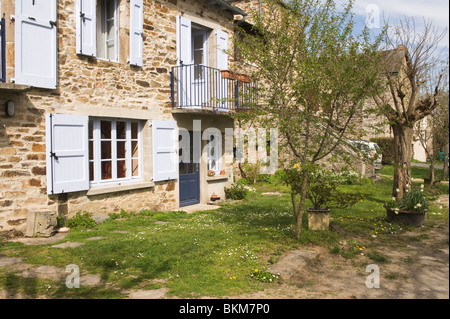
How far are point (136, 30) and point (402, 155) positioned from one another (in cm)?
754

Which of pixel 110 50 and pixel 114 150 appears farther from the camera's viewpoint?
pixel 110 50

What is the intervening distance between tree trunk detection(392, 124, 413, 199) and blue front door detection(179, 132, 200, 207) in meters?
5.41

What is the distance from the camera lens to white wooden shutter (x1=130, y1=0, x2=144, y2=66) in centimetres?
919

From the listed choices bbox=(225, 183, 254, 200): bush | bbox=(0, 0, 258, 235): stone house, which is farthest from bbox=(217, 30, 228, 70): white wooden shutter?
bbox=(225, 183, 254, 200): bush

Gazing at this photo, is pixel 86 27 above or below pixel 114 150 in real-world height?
above

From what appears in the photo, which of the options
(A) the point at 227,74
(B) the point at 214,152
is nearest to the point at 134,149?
(B) the point at 214,152

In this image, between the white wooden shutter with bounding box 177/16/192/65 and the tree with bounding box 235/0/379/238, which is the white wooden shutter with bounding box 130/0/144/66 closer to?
the white wooden shutter with bounding box 177/16/192/65

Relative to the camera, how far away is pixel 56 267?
17.8 feet

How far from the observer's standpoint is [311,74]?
20.0ft

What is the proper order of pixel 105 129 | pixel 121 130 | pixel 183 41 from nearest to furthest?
pixel 105 129
pixel 121 130
pixel 183 41

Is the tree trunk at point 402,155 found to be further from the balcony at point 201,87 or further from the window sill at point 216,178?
the window sill at point 216,178

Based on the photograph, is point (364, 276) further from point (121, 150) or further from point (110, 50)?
point (110, 50)

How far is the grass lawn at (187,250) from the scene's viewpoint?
472 centimetres

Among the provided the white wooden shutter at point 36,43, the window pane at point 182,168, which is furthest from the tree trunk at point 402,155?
the white wooden shutter at point 36,43
